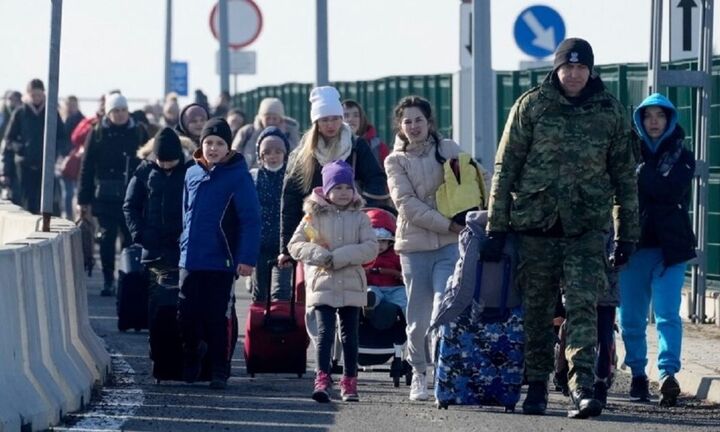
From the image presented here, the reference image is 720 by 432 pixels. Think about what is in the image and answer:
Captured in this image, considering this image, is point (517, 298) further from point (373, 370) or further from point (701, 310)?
point (701, 310)

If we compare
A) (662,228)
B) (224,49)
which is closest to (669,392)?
(662,228)

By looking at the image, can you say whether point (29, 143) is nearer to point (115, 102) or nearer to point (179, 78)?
point (115, 102)

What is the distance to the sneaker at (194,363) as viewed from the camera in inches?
611

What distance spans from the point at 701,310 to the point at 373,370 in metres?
4.71

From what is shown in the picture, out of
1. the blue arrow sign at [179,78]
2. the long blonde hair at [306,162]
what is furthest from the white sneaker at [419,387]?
the blue arrow sign at [179,78]

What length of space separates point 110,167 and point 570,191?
34.1 ft

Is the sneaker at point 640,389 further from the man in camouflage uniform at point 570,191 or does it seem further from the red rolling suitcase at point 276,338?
the red rolling suitcase at point 276,338

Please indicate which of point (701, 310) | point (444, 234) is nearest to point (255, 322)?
point (444, 234)

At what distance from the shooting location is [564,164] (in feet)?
44.4

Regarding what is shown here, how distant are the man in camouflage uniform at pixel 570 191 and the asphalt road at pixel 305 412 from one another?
406 mm

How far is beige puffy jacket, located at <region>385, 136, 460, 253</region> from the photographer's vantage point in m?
14.8

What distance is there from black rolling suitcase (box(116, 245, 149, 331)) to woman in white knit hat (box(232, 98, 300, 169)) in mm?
2647

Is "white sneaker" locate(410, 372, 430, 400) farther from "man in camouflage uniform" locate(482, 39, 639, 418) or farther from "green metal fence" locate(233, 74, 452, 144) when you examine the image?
"green metal fence" locate(233, 74, 452, 144)

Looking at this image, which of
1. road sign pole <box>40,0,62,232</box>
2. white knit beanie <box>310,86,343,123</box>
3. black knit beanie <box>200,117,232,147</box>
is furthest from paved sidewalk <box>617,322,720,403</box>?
road sign pole <box>40,0,62,232</box>
